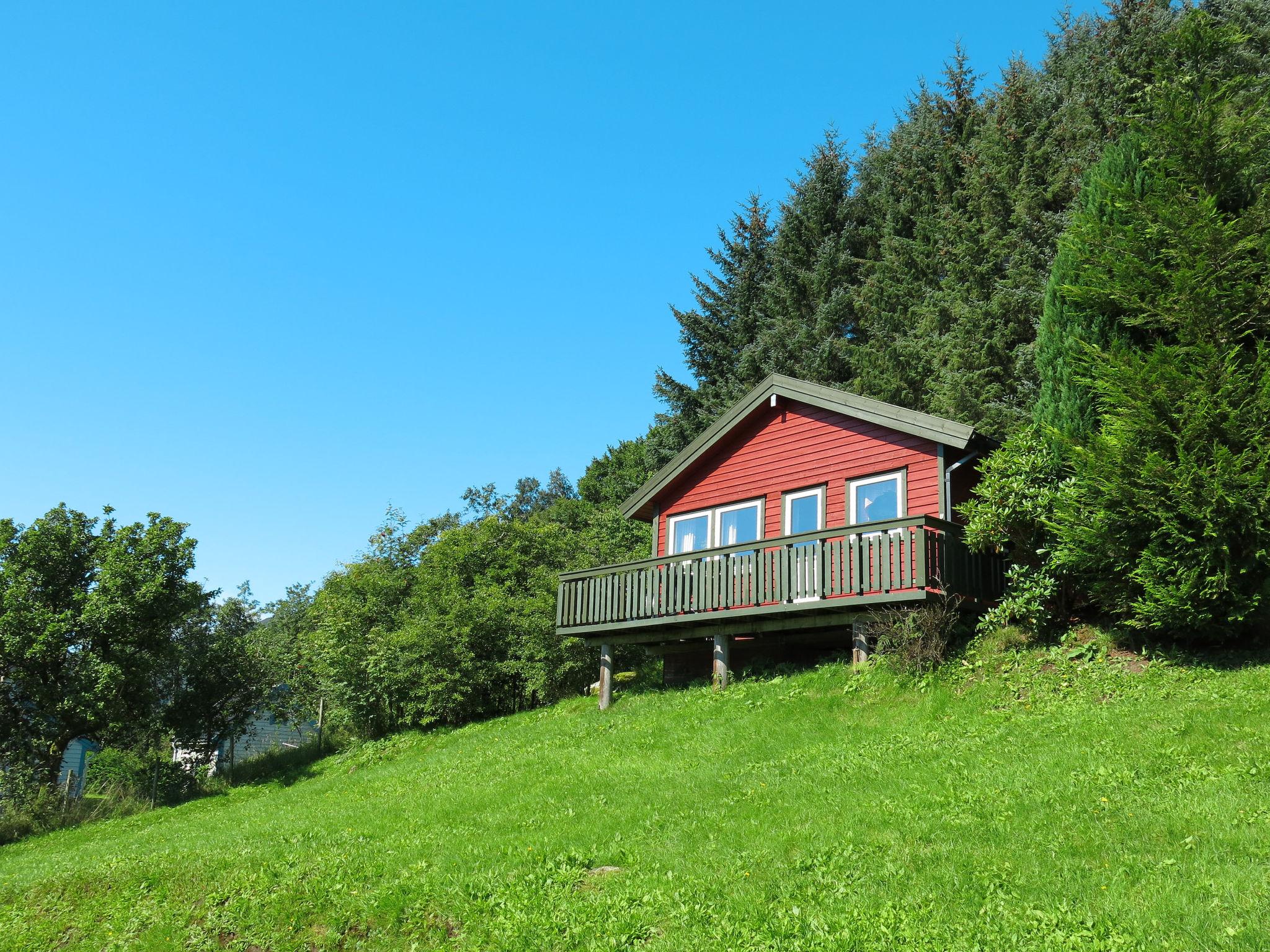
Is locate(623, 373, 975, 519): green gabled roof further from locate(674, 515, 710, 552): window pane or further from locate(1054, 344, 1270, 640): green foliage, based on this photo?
locate(1054, 344, 1270, 640): green foliage

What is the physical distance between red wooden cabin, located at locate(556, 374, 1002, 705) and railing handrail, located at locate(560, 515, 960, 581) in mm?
34

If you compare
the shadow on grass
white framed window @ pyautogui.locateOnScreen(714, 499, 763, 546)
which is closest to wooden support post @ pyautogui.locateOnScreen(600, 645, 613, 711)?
white framed window @ pyautogui.locateOnScreen(714, 499, 763, 546)

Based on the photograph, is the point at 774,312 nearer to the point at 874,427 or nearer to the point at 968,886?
the point at 874,427

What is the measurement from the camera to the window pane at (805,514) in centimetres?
1861

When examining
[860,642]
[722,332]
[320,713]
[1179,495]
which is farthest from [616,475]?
[1179,495]

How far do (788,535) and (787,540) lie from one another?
280mm

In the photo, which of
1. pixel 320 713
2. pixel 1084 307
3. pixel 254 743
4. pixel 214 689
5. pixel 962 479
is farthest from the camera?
pixel 254 743

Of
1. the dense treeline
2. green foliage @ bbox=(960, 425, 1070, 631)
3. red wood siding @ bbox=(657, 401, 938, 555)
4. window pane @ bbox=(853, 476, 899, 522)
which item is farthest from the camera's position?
window pane @ bbox=(853, 476, 899, 522)

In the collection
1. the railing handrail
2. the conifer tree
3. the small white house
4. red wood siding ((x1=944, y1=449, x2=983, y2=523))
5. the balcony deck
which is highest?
the conifer tree

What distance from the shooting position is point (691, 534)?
2100 cm

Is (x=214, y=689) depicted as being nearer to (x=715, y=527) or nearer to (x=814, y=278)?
(x=715, y=527)

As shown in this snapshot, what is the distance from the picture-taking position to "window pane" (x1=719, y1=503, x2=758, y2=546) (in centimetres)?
1966

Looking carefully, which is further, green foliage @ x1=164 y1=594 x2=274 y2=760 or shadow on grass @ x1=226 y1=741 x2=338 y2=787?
green foliage @ x1=164 y1=594 x2=274 y2=760

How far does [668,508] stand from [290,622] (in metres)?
35.5
